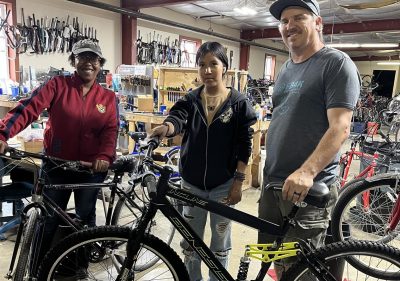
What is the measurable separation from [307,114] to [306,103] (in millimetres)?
48

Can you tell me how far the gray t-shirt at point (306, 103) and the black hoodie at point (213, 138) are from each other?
0.19 m

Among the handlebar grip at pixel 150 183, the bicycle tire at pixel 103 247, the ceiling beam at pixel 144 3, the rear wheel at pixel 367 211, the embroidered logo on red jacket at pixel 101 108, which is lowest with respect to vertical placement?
the rear wheel at pixel 367 211

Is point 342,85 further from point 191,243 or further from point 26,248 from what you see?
point 26,248

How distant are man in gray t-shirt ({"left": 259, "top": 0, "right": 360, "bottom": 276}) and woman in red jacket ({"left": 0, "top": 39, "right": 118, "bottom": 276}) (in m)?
1.02

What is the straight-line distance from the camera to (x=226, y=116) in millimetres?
1669

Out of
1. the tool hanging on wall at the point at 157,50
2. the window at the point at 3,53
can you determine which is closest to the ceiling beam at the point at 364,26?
the tool hanging on wall at the point at 157,50

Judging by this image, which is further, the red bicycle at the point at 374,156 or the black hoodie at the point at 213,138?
the red bicycle at the point at 374,156

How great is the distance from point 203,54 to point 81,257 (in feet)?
3.88

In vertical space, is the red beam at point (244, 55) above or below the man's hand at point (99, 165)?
above

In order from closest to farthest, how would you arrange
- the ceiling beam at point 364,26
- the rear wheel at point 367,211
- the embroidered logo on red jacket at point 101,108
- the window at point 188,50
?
1. the embroidered logo on red jacket at point 101,108
2. the rear wheel at point 367,211
3. the ceiling beam at point 364,26
4. the window at point 188,50

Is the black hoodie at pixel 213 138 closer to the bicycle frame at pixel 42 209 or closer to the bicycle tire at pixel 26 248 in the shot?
the bicycle frame at pixel 42 209

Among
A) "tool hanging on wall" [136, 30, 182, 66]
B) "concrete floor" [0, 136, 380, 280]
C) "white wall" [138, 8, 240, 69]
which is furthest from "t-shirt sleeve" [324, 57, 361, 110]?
"white wall" [138, 8, 240, 69]

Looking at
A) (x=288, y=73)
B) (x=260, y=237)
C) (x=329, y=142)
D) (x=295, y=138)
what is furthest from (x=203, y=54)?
(x=260, y=237)

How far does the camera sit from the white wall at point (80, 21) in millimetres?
6016
